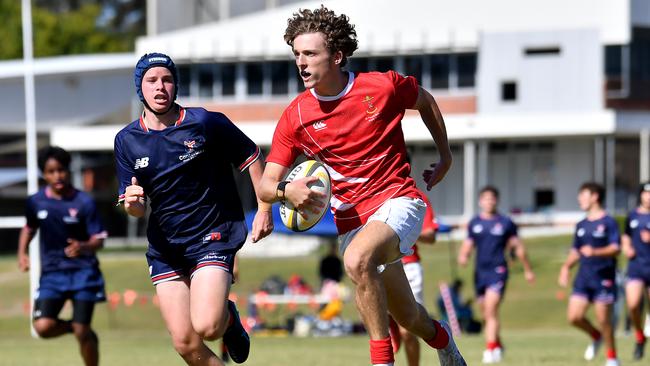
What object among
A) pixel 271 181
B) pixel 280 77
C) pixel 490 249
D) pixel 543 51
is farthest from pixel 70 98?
pixel 271 181

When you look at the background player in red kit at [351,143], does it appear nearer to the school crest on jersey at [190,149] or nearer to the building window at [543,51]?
the school crest on jersey at [190,149]

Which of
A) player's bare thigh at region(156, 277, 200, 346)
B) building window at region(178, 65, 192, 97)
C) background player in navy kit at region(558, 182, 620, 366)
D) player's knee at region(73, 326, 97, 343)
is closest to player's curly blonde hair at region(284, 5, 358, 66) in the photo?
player's bare thigh at region(156, 277, 200, 346)

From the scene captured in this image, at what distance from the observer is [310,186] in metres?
8.16

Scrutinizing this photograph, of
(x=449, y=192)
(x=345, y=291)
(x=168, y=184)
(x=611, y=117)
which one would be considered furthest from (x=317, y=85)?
(x=449, y=192)

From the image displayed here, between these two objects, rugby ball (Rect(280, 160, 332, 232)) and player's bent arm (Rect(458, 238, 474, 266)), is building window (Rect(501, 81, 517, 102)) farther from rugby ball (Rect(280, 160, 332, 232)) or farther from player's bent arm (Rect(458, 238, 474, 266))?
rugby ball (Rect(280, 160, 332, 232))

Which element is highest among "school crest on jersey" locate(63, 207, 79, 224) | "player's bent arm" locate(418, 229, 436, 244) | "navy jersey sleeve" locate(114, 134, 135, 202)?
"navy jersey sleeve" locate(114, 134, 135, 202)

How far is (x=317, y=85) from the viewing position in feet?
27.7

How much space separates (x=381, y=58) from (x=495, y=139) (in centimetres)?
549

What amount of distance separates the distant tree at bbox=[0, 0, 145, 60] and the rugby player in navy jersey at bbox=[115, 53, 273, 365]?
62.5m

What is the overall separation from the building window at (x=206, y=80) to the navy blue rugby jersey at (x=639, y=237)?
4057cm

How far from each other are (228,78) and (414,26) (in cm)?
794

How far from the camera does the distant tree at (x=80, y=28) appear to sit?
7056 centimetres

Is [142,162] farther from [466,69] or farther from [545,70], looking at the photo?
[466,69]

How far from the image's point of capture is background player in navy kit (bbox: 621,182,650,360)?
53.4 ft
